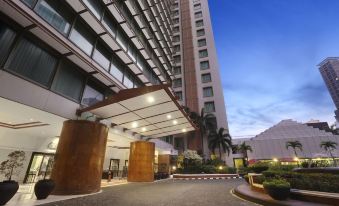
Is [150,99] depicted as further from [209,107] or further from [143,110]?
[209,107]

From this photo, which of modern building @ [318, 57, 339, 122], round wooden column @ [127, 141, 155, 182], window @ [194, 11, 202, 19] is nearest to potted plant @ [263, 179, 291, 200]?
round wooden column @ [127, 141, 155, 182]

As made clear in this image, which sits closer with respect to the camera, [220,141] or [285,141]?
[220,141]

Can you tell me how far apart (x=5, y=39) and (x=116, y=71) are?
31.8 ft

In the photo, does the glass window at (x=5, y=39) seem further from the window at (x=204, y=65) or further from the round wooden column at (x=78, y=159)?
the window at (x=204, y=65)

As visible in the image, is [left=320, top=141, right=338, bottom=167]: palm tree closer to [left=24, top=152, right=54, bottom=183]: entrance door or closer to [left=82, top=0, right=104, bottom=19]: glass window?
[left=82, top=0, right=104, bottom=19]: glass window

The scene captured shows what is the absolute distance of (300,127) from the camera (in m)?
55.4

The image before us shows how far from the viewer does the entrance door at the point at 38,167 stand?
16.5 m

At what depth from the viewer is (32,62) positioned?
10.1 meters

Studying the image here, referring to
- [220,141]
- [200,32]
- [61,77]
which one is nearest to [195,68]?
[200,32]

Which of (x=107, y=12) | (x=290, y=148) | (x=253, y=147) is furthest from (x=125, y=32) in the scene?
(x=290, y=148)

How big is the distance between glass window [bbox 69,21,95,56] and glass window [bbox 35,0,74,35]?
0.56 metres

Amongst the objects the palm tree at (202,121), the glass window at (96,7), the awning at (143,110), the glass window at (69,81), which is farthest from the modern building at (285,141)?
the glass window at (96,7)

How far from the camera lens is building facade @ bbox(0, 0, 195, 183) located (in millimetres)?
9281

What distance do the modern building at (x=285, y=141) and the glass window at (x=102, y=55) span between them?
145 feet
